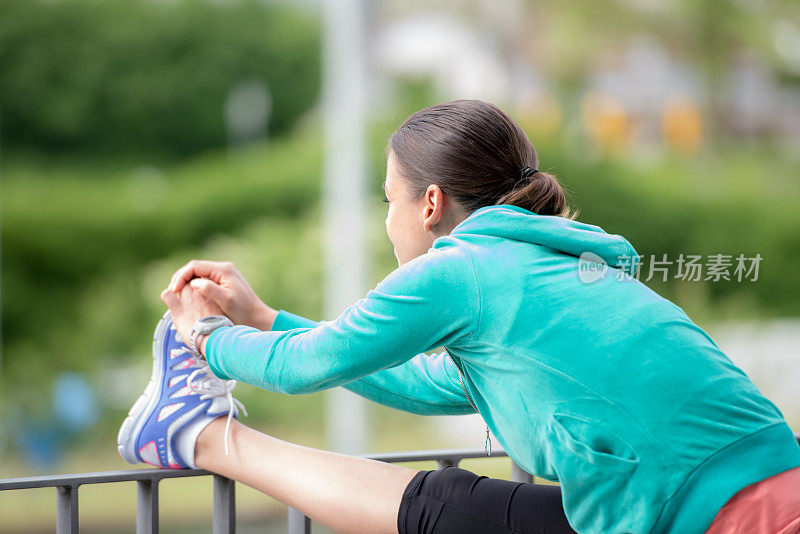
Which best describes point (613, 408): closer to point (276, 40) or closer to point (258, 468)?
point (258, 468)

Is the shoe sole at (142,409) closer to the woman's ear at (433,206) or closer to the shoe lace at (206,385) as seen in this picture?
the shoe lace at (206,385)

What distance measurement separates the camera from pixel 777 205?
5148 millimetres

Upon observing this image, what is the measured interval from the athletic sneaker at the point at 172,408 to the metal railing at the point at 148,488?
0.10ft

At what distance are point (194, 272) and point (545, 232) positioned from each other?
44cm

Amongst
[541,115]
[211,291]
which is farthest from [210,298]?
[541,115]

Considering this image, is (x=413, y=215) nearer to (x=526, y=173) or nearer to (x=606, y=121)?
(x=526, y=173)

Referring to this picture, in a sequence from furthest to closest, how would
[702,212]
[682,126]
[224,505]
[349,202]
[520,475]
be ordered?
[682,126] → [702,212] → [349,202] → [520,475] → [224,505]

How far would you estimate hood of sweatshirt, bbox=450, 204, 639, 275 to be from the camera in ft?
2.75

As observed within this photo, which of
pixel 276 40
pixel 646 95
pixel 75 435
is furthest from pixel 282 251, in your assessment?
pixel 646 95

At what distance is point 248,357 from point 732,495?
18.6 inches

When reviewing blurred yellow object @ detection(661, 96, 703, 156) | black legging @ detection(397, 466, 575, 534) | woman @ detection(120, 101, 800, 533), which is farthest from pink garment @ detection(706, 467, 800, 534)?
blurred yellow object @ detection(661, 96, 703, 156)

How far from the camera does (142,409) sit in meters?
1.03

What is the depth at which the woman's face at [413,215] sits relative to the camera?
0.92 m

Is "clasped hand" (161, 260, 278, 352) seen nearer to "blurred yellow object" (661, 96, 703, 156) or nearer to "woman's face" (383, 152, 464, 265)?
"woman's face" (383, 152, 464, 265)
